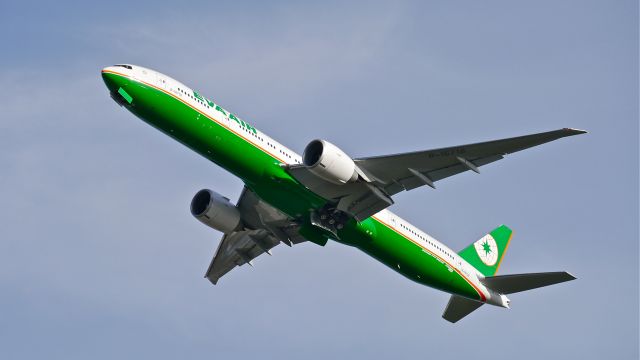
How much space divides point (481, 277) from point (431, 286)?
10.8 ft

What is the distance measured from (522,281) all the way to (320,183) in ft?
41.4

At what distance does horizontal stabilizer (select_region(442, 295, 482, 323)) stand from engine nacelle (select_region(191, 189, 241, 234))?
39.0 ft

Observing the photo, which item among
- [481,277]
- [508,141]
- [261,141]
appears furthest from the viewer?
[481,277]

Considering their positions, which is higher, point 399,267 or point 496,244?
point 496,244

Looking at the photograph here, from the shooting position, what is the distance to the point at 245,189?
46.2 meters

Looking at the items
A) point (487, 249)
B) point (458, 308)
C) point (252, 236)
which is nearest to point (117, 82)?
point (252, 236)

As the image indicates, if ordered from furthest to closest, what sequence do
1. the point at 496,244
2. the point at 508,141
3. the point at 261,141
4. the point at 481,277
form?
the point at 496,244, the point at 481,277, the point at 261,141, the point at 508,141

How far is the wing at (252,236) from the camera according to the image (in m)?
45.8

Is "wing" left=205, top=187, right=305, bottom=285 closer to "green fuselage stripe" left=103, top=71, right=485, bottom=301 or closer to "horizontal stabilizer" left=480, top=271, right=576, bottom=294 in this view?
"green fuselage stripe" left=103, top=71, right=485, bottom=301

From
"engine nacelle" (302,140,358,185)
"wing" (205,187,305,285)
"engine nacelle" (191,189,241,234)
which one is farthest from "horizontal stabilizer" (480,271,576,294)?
"engine nacelle" (191,189,241,234)

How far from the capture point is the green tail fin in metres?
50.8

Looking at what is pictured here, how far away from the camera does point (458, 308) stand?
49.5 m

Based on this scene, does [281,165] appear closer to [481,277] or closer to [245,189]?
[245,189]

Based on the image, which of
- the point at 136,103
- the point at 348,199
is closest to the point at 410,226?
the point at 348,199
